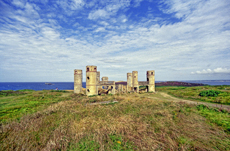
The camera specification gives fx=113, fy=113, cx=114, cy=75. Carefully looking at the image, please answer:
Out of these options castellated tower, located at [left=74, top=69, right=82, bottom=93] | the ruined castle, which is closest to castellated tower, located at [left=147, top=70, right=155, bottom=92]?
the ruined castle

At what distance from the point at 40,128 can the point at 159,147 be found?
796 centimetres

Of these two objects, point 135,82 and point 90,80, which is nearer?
point 90,80

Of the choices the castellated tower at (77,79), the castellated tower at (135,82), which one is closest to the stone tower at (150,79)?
the castellated tower at (135,82)

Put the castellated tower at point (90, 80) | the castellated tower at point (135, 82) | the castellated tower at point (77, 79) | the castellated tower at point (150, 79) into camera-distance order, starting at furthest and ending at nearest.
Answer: the castellated tower at point (135, 82)
the castellated tower at point (150, 79)
the castellated tower at point (77, 79)
the castellated tower at point (90, 80)

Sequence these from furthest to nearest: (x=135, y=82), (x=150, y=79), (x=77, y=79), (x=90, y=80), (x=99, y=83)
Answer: (x=135, y=82)
(x=150, y=79)
(x=77, y=79)
(x=99, y=83)
(x=90, y=80)

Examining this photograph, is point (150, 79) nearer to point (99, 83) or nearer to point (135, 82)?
point (135, 82)

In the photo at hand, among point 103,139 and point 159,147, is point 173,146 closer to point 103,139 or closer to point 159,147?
point 159,147

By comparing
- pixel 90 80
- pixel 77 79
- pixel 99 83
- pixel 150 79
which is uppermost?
pixel 77 79

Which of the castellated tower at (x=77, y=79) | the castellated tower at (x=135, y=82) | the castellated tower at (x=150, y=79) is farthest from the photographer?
the castellated tower at (x=135, y=82)

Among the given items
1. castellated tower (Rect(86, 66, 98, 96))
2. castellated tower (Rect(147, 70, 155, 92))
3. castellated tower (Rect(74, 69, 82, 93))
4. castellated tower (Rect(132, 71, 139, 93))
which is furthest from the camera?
castellated tower (Rect(132, 71, 139, 93))

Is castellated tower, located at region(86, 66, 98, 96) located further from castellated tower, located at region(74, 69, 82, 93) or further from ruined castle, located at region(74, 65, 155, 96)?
castellated tower, located at region(74, 69, 82, 93)

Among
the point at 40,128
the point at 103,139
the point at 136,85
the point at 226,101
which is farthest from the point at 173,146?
the point at 136,85

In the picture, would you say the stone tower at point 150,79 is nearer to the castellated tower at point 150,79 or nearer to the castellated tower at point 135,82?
the castellated tower at point 150,79

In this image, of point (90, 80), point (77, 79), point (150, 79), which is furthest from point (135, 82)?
point (77, 79)
